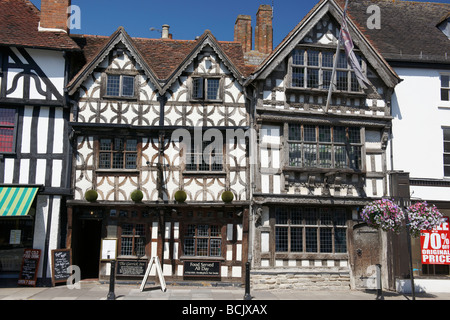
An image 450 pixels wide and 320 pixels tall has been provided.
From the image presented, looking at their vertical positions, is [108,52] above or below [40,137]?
above

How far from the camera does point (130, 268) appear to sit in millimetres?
13969

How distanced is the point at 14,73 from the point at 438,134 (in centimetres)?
1529

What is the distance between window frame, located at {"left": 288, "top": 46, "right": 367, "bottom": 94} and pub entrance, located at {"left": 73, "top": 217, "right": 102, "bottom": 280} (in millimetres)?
8837

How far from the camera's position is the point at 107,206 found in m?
14.1

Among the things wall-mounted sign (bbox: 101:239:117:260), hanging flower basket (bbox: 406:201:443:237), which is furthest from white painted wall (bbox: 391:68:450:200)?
wall-mounted sign (bbox: 101:239:117:260)

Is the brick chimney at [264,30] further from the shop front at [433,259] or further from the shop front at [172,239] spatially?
the shop front at [433,259]

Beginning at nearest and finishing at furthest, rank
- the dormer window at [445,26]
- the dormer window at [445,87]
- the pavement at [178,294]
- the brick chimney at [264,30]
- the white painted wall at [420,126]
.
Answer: the pavement at [178,294] → the white painted wall at [420,126] → the dormer window at [445,87] → the dormer window at [445,26] → the brick chimney at [264,30]

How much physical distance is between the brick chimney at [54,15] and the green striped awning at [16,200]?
19.6 ft

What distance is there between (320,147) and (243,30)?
22.6ft

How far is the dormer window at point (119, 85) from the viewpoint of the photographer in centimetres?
1449

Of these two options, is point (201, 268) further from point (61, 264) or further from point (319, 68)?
point (319, 68)

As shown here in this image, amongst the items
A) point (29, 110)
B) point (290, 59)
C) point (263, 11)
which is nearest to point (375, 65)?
point (290, 59)

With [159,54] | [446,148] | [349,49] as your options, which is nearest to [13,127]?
[159,54]

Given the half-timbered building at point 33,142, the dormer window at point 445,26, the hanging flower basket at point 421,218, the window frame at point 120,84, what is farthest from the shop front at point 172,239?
the dormer window at point 445,26
